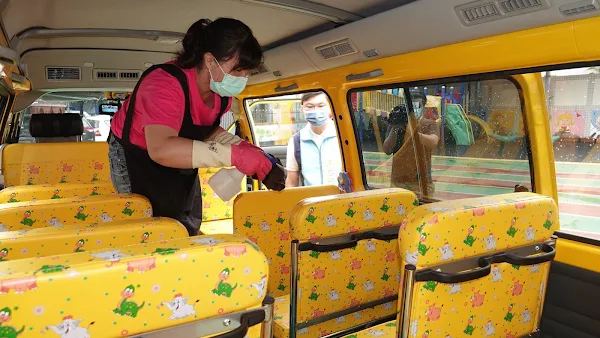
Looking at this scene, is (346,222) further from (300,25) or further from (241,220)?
(300,25)

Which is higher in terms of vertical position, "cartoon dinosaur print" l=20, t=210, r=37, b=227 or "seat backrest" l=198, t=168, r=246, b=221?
"cartoon dinosaur print" l=20, t=210, r=37, b=227

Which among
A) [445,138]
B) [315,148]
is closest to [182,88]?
[445,138]

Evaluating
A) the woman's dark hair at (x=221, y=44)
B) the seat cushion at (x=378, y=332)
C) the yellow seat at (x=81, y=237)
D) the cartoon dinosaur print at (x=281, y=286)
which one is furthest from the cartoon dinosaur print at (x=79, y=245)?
the cartoon dinosaur print at (x=281, y=286)

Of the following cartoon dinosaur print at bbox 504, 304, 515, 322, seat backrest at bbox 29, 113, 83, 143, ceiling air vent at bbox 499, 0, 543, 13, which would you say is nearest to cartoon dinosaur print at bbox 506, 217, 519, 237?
cartoon dinosaur print at bbox 504, 304, 515, 322

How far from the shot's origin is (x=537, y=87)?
2564 mm

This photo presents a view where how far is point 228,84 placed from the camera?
2.27m

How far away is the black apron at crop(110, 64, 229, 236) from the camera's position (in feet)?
7.21

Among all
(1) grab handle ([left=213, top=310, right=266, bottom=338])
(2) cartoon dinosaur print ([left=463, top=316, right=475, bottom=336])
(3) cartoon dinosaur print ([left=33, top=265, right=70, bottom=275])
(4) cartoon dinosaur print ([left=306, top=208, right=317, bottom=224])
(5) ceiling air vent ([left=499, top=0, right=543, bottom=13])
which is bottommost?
(2) cartoon dinosaur print ([left=463, top=316, right=475, bottom=336])

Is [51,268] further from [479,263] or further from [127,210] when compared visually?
[479,263]

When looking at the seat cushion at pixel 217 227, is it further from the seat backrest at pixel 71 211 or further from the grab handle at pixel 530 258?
the grab handle at pixel 530 258

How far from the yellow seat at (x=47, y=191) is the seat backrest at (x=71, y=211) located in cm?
50

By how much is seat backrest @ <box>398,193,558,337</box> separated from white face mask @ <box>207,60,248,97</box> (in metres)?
1.14

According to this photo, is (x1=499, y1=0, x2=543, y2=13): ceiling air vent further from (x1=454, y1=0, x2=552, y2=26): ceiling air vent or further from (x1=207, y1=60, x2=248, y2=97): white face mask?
(x1=207, y1=60, x2=248, y2=97): white face mask

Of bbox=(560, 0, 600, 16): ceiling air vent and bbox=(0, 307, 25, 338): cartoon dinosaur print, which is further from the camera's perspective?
bbox=(560, 0, 600, 16): ceiling air vent
